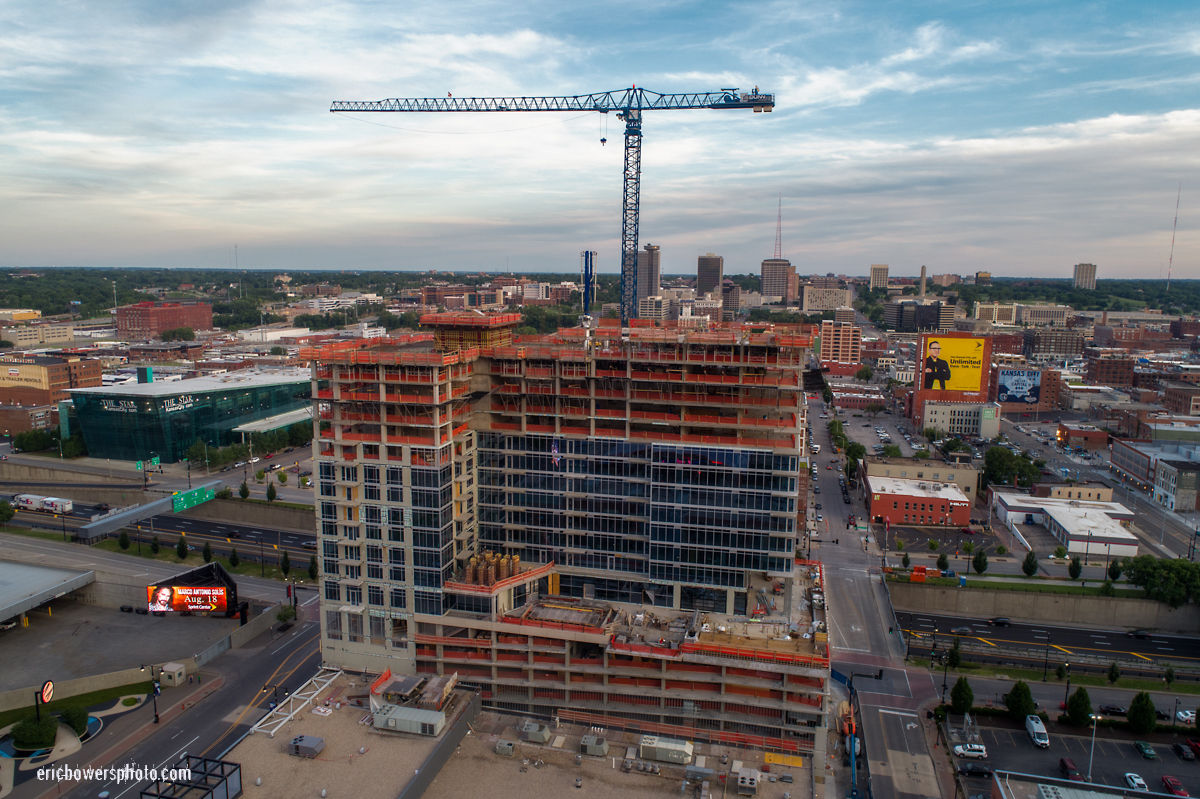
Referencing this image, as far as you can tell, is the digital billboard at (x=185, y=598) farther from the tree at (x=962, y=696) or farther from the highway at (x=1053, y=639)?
the highway at (x=1053, y=639)

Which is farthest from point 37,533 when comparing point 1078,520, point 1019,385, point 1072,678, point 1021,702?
point 1019,385

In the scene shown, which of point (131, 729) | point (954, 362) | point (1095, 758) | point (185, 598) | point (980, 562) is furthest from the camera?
point (954, 362)

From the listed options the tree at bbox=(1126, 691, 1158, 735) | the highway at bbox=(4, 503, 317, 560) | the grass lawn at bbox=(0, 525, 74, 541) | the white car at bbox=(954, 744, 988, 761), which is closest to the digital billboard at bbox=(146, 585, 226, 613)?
the highway at bbox=(4, 503, 317, 560)

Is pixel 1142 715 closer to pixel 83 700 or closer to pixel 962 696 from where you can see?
pixel 962 696

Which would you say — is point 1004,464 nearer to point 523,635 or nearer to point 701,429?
point 701,429

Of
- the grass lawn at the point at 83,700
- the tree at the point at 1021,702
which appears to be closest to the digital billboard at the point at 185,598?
the grass lawn at the point at 83,700

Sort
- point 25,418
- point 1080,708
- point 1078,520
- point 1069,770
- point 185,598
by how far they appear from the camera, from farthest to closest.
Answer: point 25,418, point 1078,520, point 185,598, point 1080,708, point 1069,770
